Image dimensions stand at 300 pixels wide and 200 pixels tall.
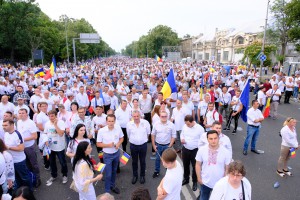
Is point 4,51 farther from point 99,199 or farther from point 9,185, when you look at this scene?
point 99,199

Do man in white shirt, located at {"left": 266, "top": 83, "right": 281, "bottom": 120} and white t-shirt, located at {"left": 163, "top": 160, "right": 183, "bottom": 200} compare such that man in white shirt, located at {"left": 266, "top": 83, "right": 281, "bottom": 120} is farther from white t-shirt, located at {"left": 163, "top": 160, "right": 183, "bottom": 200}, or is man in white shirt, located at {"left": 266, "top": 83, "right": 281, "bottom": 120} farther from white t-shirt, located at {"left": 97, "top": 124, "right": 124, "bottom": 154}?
white t-shirt, located at {"left": 163, "top": 160, "right": 183, "bottom": 200}

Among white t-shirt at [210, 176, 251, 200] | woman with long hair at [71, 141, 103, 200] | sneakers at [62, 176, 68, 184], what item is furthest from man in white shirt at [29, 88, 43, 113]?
white t-shirt at [210, 176, 251, 200]

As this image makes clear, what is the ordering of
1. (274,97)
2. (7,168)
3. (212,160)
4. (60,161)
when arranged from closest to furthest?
(212,160)
(7,168)
(60,161)
(274,97)

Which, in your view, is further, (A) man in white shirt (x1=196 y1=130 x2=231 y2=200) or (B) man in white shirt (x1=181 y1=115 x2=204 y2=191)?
(B) man in white shirt (x1=181 y1=115 x2=204 y2=191)

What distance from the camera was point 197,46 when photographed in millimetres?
89250

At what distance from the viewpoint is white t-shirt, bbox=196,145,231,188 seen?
3.74 meters

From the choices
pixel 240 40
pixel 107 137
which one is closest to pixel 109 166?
pixel 107 137

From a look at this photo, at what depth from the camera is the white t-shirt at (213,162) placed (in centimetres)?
374

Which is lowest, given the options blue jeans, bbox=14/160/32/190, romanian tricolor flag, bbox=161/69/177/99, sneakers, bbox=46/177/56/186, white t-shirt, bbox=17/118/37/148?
A: sneakers, bbox=46/177/56/186

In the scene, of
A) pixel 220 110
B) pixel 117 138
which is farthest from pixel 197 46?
pixel 117 138

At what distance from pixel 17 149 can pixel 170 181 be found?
3.10m

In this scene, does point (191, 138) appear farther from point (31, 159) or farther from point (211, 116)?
point (31, 159)

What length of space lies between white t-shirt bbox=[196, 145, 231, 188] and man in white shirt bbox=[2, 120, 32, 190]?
11.1 feet

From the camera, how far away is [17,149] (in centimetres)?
450
